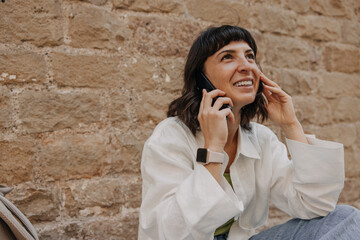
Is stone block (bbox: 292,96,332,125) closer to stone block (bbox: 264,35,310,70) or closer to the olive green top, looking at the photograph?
stone block (bbox: 264,35,310,70)

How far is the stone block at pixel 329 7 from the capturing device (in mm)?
3314

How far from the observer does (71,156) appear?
228 cm

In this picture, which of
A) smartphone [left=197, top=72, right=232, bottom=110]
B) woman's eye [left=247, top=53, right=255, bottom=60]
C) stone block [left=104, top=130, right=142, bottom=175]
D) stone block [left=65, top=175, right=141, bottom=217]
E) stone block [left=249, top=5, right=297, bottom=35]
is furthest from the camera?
stone block [left=249, top=5, right=297, bottom=35]

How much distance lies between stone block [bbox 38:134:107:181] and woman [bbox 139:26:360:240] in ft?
1.80

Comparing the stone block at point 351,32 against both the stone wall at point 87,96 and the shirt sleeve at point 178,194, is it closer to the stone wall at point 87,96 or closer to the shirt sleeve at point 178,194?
the stone wall at point 87,96

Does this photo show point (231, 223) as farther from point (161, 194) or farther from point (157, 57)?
point (157, 57)

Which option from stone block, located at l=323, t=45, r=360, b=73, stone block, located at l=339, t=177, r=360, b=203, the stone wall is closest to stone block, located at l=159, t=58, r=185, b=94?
the stone wall

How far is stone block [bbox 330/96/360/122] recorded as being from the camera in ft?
11.1

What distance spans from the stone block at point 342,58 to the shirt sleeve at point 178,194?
6.65 ft

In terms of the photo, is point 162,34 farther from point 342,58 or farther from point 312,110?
point 342,58

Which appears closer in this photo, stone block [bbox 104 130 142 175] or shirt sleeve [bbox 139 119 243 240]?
shirt sleeve [bbox 139 119 243 240]

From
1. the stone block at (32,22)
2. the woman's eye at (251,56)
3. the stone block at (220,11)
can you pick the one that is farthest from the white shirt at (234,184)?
the stone block at (220,11)

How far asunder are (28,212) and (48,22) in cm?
106

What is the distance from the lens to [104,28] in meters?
2.41
